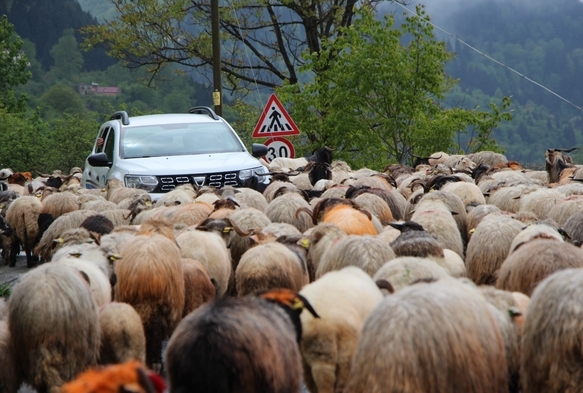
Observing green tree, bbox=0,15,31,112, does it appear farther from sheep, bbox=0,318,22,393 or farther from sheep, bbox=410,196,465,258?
sheep, bbox=0,318,22,393

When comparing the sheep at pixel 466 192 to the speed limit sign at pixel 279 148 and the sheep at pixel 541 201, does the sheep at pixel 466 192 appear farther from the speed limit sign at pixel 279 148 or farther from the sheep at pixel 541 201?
the speed limit sign at pixel 279 148

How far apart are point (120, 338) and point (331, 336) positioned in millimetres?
1792

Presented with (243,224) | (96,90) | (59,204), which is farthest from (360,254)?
(96,90)

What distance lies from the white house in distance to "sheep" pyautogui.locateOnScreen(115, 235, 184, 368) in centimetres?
6459

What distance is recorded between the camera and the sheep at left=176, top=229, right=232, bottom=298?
855 centimetres

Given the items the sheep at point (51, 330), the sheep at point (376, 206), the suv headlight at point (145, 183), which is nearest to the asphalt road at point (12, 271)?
the suv headlight at point (145, 183)

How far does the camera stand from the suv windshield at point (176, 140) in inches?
575

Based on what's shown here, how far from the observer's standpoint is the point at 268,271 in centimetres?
747

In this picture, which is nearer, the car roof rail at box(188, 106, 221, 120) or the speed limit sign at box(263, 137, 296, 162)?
the car roof rail at box(188, 106, 221, 120)

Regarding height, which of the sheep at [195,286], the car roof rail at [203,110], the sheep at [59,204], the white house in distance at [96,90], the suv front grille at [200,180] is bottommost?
the sheep at [195,286]

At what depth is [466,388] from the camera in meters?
4.89

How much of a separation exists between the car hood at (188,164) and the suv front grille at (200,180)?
0.07m

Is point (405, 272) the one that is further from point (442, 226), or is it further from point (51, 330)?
point (442, 226)

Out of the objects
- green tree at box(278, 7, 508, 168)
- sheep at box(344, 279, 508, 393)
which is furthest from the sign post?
sheep at box(344, 279, 508, 393)
